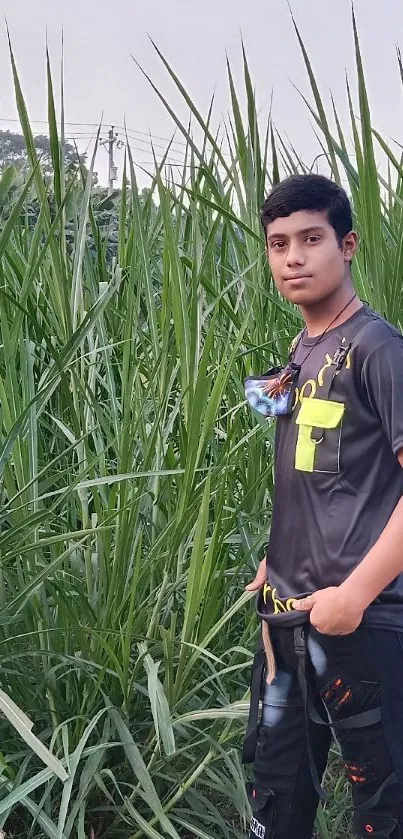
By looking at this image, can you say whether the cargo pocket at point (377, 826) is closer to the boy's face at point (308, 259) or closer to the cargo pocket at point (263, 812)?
the cargo pocket at point (263, 812)

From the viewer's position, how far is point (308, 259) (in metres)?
0.86

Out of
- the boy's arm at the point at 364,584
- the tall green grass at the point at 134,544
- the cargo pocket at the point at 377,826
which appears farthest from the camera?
the tall green grass at the point at 134,544

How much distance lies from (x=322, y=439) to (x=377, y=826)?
425 millimetres

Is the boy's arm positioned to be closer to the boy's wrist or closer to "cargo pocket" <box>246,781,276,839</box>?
the boy's wrist

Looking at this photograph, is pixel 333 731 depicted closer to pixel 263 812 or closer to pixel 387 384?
pixel 263 812

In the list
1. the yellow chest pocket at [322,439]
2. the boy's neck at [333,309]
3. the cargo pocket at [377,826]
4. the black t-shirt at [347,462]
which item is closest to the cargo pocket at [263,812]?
the cargo pocket at [377,826]

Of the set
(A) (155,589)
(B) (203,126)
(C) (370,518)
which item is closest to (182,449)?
(A) (155,589)

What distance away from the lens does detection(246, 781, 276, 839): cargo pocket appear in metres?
0.97

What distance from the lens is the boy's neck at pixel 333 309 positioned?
2.93 feet

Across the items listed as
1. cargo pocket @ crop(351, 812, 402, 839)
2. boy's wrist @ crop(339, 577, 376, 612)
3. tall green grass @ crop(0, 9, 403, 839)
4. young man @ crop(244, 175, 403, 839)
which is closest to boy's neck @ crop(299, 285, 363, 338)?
young man @ crop(244, 175, 403, 839)

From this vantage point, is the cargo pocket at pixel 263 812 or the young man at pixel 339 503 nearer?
the young man at pixel 339 503

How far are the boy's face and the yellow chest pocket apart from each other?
12 centimetres

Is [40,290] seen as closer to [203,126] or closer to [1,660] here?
[203,126]

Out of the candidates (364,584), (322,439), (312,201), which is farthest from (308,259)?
(364,584)
